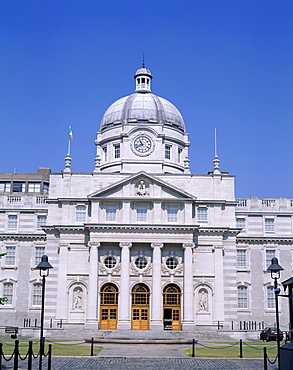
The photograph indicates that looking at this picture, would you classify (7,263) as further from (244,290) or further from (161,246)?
(244,290)

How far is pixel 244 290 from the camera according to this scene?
2482 inches

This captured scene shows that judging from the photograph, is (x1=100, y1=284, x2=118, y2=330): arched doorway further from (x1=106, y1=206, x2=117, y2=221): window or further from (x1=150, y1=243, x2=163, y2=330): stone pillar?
(x1=106, y1=206, x2=117, y2=221): window

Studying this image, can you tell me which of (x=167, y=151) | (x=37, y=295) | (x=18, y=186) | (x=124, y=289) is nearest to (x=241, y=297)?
(x=124, y=289)

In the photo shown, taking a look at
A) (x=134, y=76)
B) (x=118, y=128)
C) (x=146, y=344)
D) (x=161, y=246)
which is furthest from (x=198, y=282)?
(x=134, y=76)

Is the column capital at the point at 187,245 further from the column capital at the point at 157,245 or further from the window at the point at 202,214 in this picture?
the window at the point at 202,214

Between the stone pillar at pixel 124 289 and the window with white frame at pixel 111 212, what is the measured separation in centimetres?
309

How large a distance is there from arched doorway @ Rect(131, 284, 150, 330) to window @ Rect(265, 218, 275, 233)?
17.9m

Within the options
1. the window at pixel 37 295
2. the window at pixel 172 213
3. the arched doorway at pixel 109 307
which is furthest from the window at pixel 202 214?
the window at pixel 37 295

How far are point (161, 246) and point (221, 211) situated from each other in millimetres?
7912

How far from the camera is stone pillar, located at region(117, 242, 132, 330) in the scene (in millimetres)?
54125

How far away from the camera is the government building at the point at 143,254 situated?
55.4 m

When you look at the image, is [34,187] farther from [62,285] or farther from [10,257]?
[62,285]

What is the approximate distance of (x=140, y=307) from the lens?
55.6 meters

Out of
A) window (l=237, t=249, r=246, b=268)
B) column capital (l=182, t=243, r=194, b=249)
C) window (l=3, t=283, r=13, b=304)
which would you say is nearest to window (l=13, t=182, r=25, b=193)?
window (l=3, t=283, r=13, b=304)
